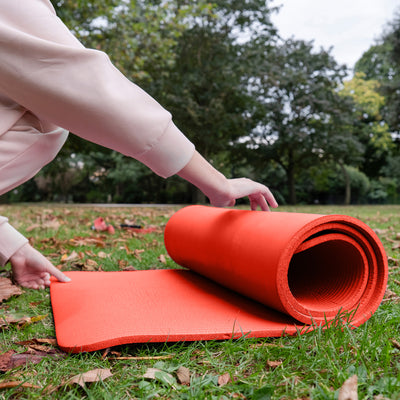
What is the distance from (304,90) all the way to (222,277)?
20071mm

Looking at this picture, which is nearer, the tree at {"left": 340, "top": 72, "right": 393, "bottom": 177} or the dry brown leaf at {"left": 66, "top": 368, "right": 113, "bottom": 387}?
the dry brown leaf at {"left": 66, "top": 368, "right": 113, "bottom": 387}

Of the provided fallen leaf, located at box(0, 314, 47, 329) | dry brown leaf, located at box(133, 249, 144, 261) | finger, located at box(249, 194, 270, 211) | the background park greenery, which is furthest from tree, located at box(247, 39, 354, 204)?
fallen leaf, located at box(0, 314, 47, 329)

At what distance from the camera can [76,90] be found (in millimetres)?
1397

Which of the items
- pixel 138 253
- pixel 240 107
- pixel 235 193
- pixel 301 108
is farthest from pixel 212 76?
pixel 235 193

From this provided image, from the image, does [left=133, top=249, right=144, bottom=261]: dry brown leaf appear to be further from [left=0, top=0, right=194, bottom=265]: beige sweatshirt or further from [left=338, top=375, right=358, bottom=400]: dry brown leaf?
[left=338, top=375, right=358, bottom=400]: dry brown leaf

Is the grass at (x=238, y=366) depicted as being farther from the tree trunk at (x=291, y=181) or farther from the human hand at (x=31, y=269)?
the tree trunk at (x=291, y=181)

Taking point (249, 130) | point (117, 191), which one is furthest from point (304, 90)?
point (117, 191)

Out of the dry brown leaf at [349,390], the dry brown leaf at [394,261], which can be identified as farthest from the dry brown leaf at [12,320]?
the dry brown leaf at [394,261]

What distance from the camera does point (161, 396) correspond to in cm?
116

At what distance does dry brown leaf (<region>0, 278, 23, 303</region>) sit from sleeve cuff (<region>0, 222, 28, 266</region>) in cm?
12

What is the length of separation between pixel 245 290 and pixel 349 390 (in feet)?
2.71

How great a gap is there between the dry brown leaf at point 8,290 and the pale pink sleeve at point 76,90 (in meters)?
1.13

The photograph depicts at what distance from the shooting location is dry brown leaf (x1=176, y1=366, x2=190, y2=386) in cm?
125

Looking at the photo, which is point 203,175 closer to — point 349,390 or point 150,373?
point 150,373
